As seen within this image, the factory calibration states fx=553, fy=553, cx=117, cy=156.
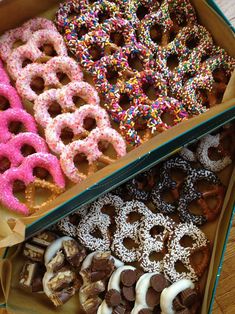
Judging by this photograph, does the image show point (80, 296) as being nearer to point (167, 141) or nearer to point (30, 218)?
point (30, 218)

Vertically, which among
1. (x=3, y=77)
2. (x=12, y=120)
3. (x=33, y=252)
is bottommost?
(x=33, y=252)

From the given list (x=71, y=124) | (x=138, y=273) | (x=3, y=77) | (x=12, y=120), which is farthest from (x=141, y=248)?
(x=3, y=77)

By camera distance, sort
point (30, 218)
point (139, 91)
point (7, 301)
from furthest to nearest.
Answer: point (139, 91) < point (7, 301) < point (30, 218)

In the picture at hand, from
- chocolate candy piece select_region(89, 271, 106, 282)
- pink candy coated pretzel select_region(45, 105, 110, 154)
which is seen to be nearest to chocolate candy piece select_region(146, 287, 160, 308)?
chocolate candy piece select_region(89, 271, 106, 282)

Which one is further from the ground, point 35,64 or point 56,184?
point 35,64

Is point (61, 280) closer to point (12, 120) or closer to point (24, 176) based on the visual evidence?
point (24, 176)

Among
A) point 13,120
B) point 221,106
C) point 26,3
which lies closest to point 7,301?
point 13,120
